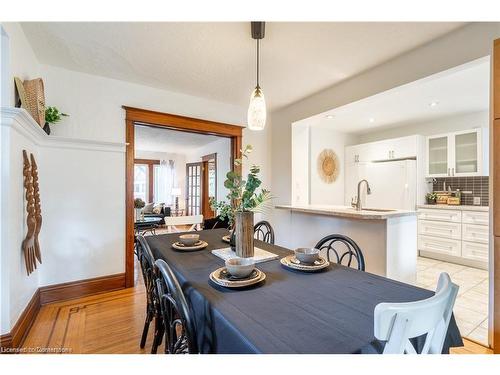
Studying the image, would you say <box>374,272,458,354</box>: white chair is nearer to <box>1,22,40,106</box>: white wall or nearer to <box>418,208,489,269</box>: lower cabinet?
<box>1,22,40,106</box>: white wall

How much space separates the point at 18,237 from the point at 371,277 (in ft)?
8.16

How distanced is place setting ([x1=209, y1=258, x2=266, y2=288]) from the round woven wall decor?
3.96m

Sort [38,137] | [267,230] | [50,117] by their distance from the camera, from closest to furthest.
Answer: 1. [38,137]
2. [50,117]
3. [267,230]

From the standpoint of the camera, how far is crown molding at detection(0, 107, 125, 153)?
64.8 inches

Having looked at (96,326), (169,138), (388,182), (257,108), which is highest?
(169,138)

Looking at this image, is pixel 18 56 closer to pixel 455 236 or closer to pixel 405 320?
pixel 405 320

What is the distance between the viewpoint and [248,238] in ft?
5.13

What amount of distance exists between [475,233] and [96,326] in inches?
191

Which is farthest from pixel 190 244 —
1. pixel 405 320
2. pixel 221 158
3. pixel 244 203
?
pixel 221 158

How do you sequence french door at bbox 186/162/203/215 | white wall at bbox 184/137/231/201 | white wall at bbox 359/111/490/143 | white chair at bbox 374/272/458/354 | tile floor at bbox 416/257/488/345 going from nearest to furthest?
1. white chair at bbox 374/272/458/354
2. tile floor at bbox 416/257/488/345
3. white wall at bbox 359/111/490/143
4. white wall at bbox 184/137/231/201
5. french door at bbox 186/162/203/215

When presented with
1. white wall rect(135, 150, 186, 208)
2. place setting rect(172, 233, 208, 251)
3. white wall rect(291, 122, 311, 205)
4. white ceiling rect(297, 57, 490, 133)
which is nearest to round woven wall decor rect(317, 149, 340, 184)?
white ceiling rect(297, 57, 490, 133)

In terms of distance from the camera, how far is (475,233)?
359cm

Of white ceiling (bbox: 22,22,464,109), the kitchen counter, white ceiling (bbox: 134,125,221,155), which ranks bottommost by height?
the kitchen counter
